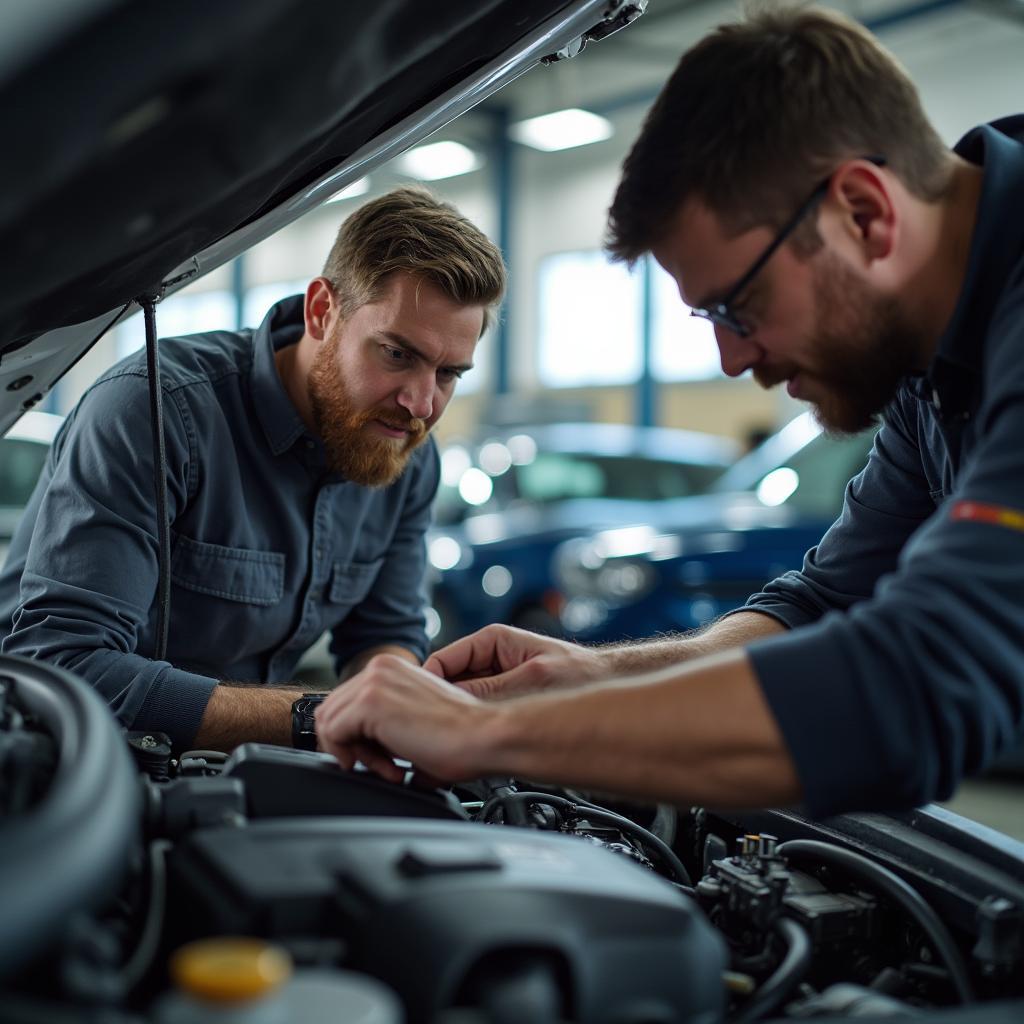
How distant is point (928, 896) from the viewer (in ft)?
3.95

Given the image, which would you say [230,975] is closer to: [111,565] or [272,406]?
[111,565]

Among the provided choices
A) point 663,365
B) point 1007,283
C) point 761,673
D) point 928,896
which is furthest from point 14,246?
point 663,365

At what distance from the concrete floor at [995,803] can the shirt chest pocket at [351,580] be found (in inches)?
92.9

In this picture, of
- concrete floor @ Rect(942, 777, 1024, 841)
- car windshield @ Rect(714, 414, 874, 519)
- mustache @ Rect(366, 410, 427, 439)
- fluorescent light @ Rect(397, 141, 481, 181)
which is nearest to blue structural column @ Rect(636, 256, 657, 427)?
fluorescent light @ Rect(397, 141, 481, 181)

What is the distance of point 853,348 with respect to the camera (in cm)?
119

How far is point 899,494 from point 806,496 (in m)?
2.74

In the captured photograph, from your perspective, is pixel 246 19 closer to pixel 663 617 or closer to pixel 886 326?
pixel 886 326

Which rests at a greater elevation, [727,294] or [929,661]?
[727,294]

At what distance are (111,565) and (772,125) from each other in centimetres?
115

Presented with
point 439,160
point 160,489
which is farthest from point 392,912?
point 439,160

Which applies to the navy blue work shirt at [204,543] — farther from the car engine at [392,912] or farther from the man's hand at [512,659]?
the car engine at [392,912]

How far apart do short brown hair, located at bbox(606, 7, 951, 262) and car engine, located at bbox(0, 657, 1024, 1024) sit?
66 cm

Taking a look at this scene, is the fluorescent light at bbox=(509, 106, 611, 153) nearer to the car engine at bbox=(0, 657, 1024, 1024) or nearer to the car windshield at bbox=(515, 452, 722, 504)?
the car windshield at bbox=(515, 452, 722, 504)

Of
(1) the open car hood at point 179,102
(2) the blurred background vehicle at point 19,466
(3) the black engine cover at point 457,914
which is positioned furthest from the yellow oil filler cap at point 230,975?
(2) the blurred background vehicle at point 19,466
